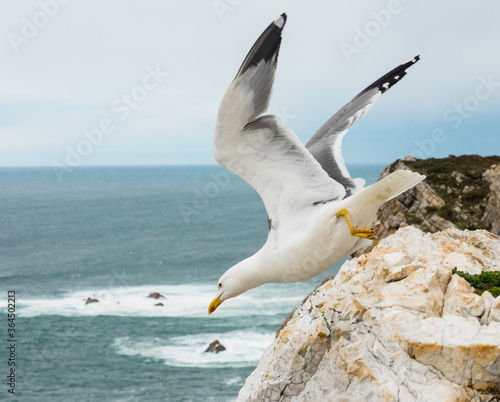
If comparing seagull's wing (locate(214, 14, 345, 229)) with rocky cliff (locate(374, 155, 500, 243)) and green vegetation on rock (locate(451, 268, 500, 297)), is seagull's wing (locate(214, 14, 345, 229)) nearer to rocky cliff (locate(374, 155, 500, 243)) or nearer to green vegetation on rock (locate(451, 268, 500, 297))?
green vegetation on rock (locate(451, 268, 500, 297))

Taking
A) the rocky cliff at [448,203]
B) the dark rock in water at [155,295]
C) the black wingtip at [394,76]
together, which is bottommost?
the dark rock in water at [155,295]

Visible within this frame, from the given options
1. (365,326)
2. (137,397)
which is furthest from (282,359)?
(137,397)

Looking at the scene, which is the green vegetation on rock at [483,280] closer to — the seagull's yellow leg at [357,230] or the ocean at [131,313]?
the seagull's yellow leg at [357,230]

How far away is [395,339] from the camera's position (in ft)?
31.5

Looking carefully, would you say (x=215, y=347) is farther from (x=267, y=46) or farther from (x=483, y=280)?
(x=267, y=46)

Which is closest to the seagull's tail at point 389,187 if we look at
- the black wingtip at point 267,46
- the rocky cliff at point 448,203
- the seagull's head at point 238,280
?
the seagull's head at point 238,280

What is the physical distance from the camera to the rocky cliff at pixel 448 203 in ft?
129

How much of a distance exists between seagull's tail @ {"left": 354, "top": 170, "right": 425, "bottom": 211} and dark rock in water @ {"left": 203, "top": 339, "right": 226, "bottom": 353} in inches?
1803

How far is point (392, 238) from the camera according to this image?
12.4 meters

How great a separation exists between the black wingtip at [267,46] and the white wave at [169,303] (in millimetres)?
53015

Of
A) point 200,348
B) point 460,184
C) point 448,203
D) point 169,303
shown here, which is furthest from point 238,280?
point 169,303

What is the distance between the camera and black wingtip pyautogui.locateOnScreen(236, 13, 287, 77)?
6555mm

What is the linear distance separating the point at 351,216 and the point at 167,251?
93.0 metres

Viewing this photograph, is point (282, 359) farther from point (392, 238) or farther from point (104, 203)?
point (104, 203)
